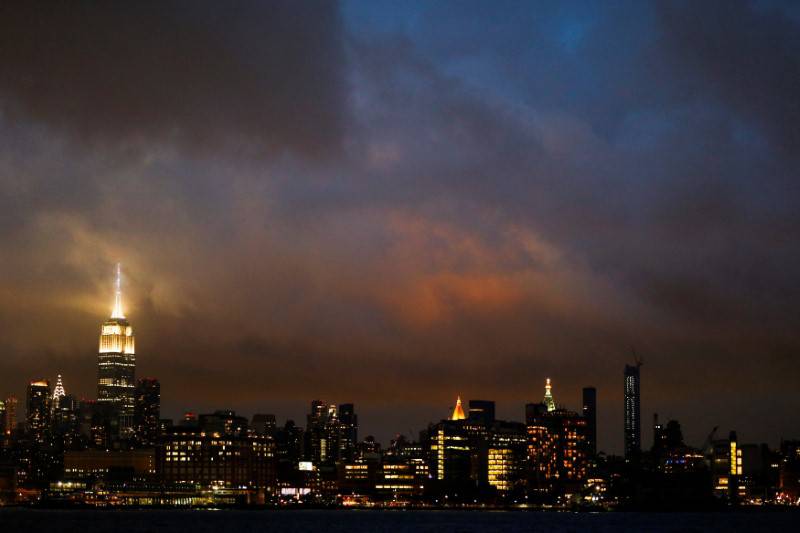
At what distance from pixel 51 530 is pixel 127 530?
10.8 metres

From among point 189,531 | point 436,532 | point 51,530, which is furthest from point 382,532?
point 51,530

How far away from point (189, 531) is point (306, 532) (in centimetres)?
1696

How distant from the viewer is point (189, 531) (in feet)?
630

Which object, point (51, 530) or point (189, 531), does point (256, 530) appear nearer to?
point (189, 531)

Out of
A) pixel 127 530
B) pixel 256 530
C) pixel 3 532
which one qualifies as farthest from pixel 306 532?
pixel 3 532

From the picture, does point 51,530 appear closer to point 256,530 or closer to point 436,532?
point 256,530

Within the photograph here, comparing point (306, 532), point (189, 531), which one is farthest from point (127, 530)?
point (306, 532)

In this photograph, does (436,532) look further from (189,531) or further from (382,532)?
(189,531)

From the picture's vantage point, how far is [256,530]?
198 meters

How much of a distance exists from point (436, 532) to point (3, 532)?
2447 inches

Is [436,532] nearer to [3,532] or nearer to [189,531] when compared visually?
[189,531]

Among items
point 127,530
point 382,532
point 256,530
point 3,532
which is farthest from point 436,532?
point 3,532

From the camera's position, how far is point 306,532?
195875mm

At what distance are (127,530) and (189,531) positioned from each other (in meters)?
10.7
